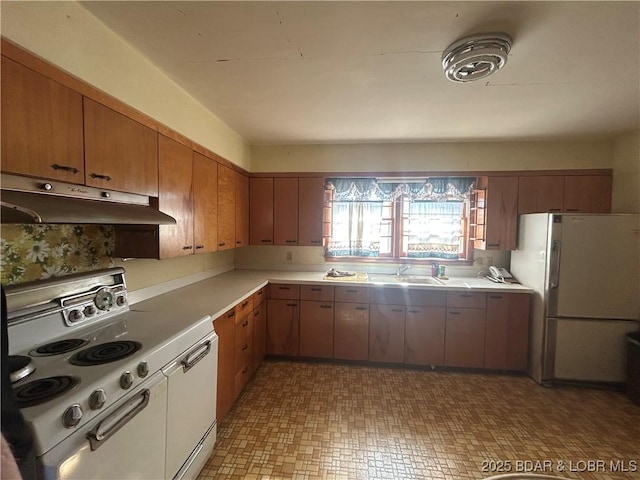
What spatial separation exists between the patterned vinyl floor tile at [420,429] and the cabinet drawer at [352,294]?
714mm

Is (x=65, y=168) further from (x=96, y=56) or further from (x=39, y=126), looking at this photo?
(x=96, y=56)

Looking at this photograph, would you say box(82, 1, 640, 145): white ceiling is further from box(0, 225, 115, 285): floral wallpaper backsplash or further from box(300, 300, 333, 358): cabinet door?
box(300, 300, 333, 358): cabinet door

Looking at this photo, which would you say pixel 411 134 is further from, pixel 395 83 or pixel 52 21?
pixel 52 21

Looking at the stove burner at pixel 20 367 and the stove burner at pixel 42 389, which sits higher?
the stove burner at pixel 20 367

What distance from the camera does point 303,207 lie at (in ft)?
11.1

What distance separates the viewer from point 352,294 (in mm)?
2979

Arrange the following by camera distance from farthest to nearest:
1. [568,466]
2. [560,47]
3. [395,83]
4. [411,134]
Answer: [411,134] → [395,83] → [568,466] → [560,47]

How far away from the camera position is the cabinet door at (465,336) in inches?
112

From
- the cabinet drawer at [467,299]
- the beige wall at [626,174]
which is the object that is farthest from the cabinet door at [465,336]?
the beige wall at [626,174]

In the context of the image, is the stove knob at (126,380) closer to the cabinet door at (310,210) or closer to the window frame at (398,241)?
the cabinet door at (310,210)

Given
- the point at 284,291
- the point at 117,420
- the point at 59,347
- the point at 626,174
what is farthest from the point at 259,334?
the point at 626,174

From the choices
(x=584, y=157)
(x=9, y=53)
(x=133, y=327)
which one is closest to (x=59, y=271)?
(x=133, y=327)

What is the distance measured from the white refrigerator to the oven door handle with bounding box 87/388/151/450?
10.3 feet

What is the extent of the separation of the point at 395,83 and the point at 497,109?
1028 mm
